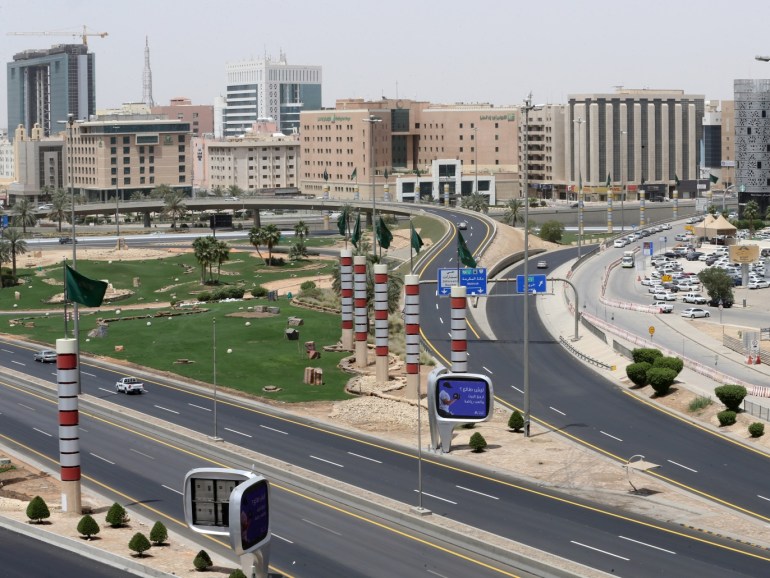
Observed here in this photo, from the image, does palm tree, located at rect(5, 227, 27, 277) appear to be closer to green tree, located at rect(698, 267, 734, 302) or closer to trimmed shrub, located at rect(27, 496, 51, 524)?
green tree, located at rect(698, 267, 734, 302)

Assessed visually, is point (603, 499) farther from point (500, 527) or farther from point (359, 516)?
point (359, 516)

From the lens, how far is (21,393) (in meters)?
97.9

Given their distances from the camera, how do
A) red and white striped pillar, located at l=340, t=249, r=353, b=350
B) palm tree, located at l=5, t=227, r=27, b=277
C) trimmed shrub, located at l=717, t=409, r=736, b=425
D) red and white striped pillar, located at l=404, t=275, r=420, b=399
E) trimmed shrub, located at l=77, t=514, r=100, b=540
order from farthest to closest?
palm tree, located at l=5, t=227, r=27, b=277
red and white striped pillar, located at l=340, t=249, r=353, b=350
red and white striped pillar, located at l=404, t=275, r=420, b=399
trimmed shrub, located at l=717, t=409, r=736, b=425
trimmed shrub, located at l=77, t=514, r=100, b=540

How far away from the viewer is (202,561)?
54.0 meters

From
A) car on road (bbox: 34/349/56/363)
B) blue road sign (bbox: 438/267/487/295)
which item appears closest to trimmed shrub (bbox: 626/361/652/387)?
blue road sign (bbox: 438/267/487/295)

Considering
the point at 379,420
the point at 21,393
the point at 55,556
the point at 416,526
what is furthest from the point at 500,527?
the point at 21,393

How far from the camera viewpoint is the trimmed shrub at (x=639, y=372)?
9400 cm

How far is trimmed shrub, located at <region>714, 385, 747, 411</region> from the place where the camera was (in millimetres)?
83438

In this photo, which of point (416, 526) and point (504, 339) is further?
point (504, 339)

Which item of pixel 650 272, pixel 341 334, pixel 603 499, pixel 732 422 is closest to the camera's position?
pixel 603 499

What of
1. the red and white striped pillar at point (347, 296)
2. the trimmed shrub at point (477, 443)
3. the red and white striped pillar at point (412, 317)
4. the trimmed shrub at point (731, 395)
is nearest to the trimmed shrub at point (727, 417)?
the trimmed shrub at point (731, 395)

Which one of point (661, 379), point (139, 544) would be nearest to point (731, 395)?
point (661, 379)

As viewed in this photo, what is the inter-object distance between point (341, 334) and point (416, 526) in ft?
187

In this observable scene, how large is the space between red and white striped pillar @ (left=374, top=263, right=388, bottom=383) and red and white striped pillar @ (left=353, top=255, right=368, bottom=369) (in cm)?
352
